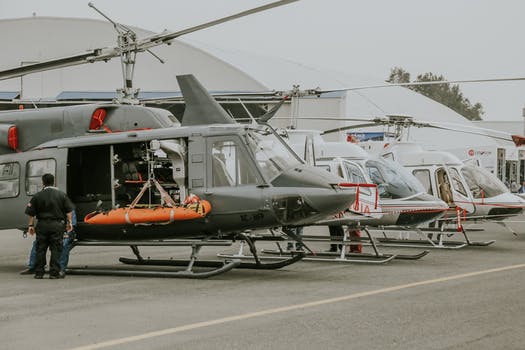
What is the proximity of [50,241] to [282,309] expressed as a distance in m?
4.68

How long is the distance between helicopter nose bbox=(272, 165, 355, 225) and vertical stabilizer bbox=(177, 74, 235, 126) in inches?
58.6

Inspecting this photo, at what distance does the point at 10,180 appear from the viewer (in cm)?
1357

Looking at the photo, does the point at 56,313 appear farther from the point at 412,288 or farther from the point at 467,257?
the point at 467,257

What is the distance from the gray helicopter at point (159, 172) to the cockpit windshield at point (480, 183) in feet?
24.4

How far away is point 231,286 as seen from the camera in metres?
11.2

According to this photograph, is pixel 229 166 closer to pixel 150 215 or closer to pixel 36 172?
pixel 150 215

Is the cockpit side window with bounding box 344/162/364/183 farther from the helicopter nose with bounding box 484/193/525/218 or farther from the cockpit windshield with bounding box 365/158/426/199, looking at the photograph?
the helicopter nose with bounding box 484/193/525/218

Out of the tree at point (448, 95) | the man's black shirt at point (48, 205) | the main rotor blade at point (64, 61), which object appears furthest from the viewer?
the tree at point (448, 95)

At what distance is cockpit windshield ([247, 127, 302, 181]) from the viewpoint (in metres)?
12.1

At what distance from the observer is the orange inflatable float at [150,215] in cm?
1208

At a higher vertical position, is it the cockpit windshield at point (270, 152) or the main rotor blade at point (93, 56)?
the main rotor blade at point (93, 56)

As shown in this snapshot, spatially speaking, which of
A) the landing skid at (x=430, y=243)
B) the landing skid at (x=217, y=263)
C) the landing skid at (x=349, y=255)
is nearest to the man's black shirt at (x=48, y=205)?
the landing skid at (x=217, y=263)

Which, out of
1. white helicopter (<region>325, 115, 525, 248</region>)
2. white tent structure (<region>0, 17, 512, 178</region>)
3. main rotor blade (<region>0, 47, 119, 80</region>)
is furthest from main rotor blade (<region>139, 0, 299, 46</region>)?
white tent structure (<region>0, 17, 512, 178</region>)

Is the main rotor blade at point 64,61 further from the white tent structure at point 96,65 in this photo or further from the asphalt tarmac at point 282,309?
the white tent structure at point 96,65
